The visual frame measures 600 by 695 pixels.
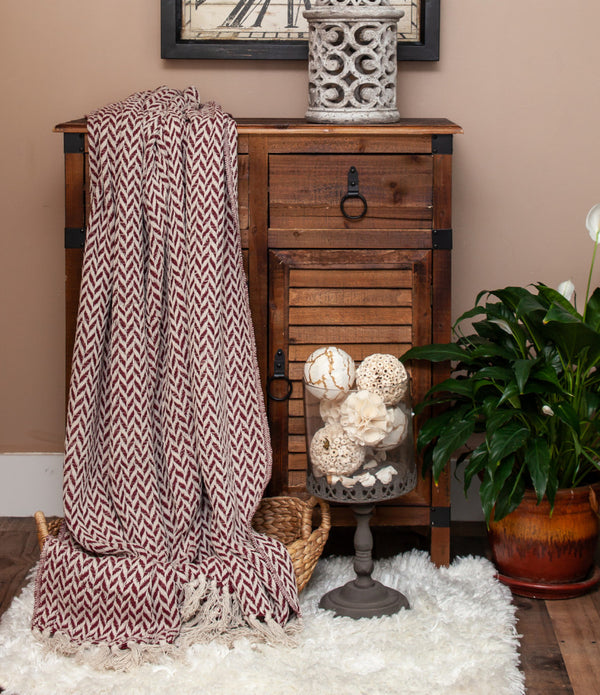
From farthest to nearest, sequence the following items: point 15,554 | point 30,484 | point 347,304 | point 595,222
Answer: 1. point 30,484
2. point 15,554
3. point 347,304
4. point 595,222

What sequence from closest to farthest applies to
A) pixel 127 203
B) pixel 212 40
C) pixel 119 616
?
pixel 119 616 → pixel 127 203 → pixel 212 40

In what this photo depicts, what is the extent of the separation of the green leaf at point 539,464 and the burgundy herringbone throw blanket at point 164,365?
0.52m

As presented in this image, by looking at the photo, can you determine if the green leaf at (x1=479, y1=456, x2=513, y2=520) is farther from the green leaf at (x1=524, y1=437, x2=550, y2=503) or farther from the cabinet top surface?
the cabinet top surface

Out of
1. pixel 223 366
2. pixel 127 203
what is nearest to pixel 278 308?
pixel 223 366

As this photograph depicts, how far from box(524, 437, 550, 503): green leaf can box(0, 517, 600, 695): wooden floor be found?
0.28 meters

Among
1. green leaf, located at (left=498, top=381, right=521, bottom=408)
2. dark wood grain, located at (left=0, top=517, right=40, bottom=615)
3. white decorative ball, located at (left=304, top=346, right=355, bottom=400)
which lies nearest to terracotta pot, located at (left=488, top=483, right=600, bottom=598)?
green leaf, located at (left=498, top=381, right=521, bottom=408)

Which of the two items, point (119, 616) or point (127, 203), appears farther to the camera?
point (127, 203)

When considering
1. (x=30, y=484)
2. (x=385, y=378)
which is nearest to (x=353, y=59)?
(x=385, y=378)

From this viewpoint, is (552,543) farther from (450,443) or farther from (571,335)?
(571,335)

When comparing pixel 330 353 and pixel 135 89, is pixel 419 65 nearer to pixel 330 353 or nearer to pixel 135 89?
pixel 135 89

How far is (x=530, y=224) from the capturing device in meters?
2.36

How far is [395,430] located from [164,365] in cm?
51

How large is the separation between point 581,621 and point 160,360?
1030 millimetres

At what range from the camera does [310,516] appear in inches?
76.0
